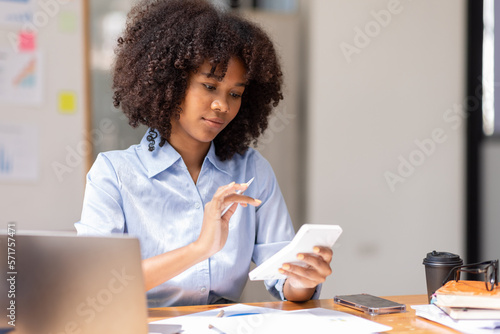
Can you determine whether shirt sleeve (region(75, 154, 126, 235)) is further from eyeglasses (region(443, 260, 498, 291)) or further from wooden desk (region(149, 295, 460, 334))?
eyeglasses (region(443, 260, 498, 291))

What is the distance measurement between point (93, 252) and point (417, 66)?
2.33m

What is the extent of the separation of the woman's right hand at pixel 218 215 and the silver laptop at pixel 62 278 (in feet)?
1.31

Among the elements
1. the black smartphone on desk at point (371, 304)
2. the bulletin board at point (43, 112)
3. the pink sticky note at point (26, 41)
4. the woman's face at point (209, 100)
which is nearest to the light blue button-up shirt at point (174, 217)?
the woman's face at point (209, 100)

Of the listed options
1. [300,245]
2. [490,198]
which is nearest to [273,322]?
[300,245]

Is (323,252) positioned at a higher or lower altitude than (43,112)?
lower

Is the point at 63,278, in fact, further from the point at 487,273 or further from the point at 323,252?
the point at 487,273

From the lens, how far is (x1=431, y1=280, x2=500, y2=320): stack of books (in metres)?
1.15

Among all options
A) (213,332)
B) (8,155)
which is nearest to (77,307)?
(213,332)

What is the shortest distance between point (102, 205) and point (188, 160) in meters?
0.31

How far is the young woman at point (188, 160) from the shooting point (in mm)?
1455

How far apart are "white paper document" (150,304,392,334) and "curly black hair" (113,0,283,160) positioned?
579 millimetres

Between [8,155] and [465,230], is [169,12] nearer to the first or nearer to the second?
[8,155]

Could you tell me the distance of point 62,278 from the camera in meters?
0.86

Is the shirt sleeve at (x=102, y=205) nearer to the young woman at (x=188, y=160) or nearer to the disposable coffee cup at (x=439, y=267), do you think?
the young woman at (x=188, y=160)
